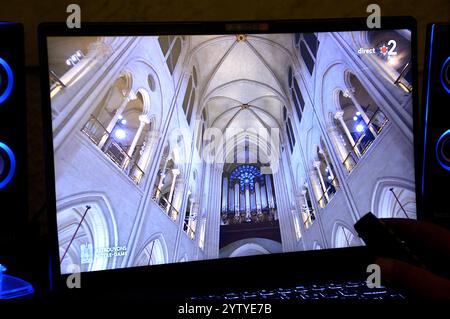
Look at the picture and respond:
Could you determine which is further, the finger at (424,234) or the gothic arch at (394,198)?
the gothic arch at (394,198)

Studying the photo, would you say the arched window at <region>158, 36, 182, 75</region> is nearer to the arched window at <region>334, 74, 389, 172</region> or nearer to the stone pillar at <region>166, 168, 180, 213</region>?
the stone pillar at <region>166, 168, 180, 213</region>

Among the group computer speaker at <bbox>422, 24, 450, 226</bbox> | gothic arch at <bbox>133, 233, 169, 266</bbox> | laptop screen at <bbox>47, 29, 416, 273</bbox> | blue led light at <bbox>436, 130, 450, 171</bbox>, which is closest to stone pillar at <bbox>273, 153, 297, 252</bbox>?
laptop screen at <bbox>47, 29, 416, 273</bbox>

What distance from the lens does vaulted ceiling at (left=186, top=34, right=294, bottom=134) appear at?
1.35 metres

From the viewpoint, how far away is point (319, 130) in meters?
1.45

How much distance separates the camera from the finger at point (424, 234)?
0.94m

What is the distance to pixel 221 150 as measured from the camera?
142 centimetres

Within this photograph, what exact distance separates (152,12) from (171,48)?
62cm

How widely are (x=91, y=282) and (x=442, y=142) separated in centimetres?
153

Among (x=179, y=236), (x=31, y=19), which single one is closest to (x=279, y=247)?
(x=179, y=236)

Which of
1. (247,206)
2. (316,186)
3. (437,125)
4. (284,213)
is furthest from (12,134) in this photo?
(437,125)

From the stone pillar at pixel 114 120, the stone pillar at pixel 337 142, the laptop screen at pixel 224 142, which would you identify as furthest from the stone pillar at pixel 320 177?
the stone pillar at pixel 114 120

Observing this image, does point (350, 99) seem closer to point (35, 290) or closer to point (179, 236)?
point (179, 236)

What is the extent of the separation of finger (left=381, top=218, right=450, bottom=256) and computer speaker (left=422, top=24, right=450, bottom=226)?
475 millimetres

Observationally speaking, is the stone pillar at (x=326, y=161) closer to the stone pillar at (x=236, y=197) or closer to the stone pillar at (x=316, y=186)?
the stone pillar at (x=316, y=186)
